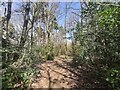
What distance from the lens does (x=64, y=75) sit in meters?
8.16

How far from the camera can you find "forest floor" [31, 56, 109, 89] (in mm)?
7293

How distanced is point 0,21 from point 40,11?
720 centimetres

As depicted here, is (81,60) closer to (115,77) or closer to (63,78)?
(63,78)

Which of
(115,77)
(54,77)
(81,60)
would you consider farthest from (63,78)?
(115,77)

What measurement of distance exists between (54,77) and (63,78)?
0.33 m

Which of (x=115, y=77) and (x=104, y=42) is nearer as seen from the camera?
(x=115, y=77)

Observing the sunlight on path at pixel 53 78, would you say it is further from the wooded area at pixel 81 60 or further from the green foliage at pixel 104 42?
the green foliage at pixel 104 42

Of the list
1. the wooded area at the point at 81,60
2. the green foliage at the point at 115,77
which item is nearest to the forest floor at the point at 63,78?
the wooded area at the point at 81,60

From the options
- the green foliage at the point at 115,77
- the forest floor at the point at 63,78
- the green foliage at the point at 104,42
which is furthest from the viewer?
the forest floor at the point at 63,78

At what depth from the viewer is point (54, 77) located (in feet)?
26.1

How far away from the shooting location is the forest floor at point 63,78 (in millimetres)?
7293

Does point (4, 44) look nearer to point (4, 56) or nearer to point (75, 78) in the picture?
point (4, 56)

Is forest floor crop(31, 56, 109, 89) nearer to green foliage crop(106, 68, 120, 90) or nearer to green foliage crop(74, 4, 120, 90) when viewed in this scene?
green foliage crop(74, 4, 120, 90)

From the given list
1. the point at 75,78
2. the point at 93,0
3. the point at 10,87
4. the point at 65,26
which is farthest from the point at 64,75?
the point at 65,26
